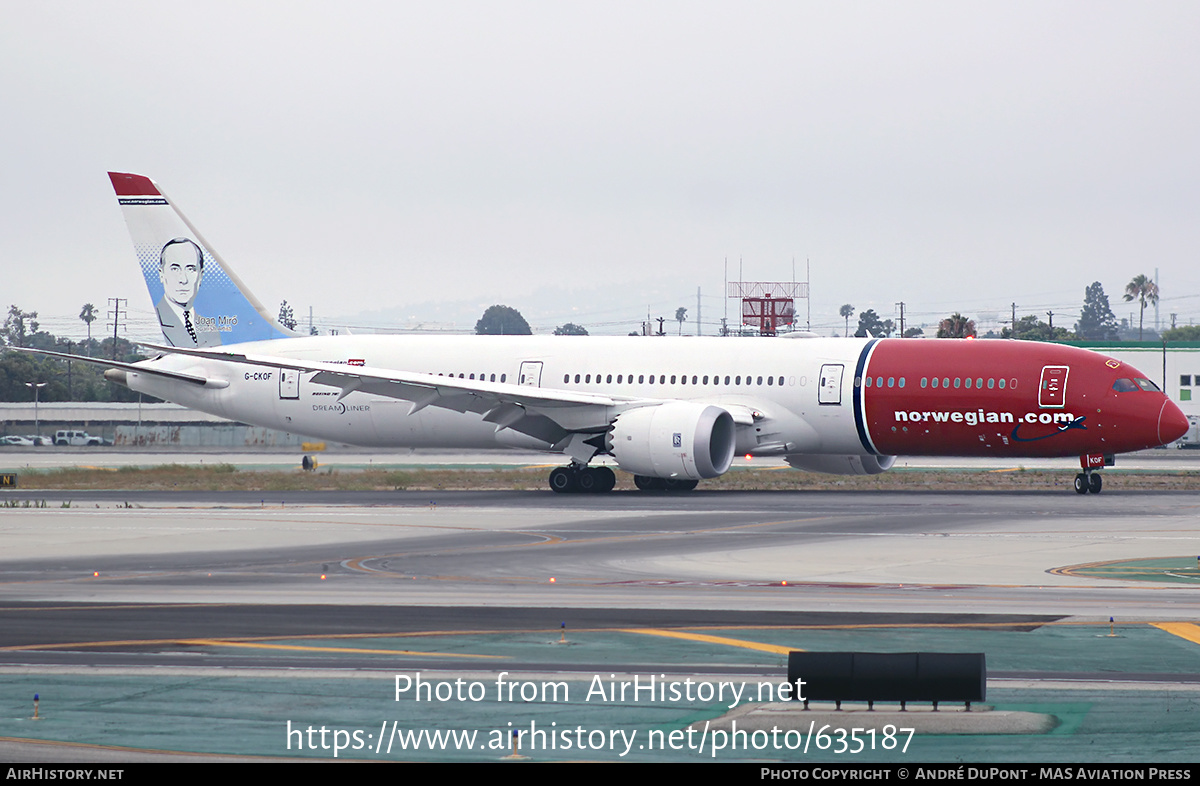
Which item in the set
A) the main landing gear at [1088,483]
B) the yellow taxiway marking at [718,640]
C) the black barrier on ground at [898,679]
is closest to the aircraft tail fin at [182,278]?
the main landing gear at [1088,483]

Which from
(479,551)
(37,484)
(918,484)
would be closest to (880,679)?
(479,551)

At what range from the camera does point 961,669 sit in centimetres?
1268

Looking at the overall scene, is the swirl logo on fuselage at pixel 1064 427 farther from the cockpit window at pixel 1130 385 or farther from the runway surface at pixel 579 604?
the runway surface at pixel 579 604

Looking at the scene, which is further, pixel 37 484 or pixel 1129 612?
pixel 37 484

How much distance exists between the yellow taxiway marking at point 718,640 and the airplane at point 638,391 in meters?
23.2

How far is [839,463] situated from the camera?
45562 millimetres

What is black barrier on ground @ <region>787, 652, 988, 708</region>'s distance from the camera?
12625mm

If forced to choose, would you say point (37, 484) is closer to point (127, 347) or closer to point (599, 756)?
point (599, 756)

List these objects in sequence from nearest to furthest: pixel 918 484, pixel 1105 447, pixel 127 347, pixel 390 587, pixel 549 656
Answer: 1. pixel 549 656
2. pixel 390 587
3. pixel 1105 447
4. pixel 918 484
5. pixel 127 347

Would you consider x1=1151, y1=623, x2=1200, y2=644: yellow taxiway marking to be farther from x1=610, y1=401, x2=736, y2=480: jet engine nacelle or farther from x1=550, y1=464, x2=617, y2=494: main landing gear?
x1=550, y1=464, x2=617, y2=494: main landing gear

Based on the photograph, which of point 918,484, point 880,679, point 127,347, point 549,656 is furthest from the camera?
point 127,347

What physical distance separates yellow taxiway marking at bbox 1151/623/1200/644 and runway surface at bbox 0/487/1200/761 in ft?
0.22

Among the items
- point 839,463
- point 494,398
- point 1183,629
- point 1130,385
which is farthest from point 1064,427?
point 1183,629

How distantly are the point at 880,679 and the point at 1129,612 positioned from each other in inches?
320
